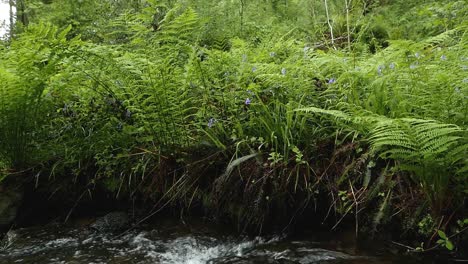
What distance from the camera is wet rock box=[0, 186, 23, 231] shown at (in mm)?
3049

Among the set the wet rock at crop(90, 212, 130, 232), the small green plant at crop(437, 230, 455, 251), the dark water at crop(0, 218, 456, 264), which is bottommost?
the dark water at crop(0, 218, 456, 264)

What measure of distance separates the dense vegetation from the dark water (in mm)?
138

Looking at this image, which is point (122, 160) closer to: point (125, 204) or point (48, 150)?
point (125, 204)

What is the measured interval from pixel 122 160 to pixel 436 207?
7.04ft

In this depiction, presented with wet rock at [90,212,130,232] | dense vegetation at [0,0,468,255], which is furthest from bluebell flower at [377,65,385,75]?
wet rock at [90,212,130,232]

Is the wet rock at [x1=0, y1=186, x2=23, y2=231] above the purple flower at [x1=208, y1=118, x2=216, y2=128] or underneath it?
underneath

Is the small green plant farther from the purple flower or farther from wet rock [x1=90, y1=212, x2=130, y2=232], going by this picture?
wet rock [x1=90, y1=212, x2=130, y2=232]

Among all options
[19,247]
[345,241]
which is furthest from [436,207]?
[19,247]

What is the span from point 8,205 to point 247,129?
2.06 m

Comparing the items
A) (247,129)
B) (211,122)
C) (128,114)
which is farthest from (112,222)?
(247,129)

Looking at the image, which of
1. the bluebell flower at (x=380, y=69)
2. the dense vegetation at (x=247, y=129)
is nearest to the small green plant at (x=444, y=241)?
the dense vegetation at (x=247, y=129)

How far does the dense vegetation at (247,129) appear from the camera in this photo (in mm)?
1932

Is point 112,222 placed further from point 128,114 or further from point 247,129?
point 247,129

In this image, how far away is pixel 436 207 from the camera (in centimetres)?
188
